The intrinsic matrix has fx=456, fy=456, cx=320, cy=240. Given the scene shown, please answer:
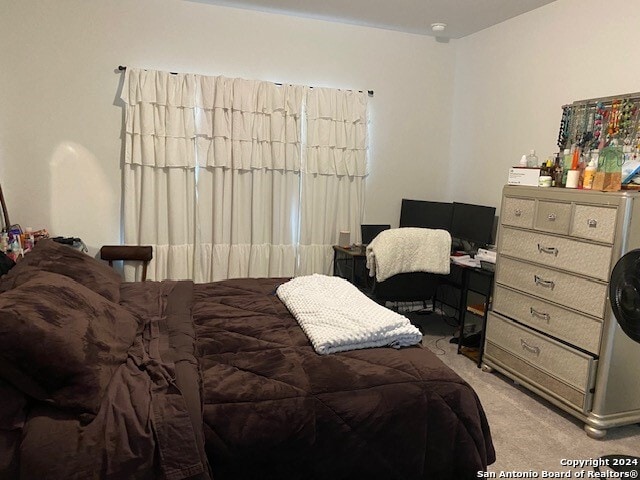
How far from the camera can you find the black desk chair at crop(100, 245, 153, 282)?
11.4ft

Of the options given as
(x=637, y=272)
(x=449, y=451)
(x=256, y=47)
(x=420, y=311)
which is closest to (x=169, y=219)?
(x=256, y=47)

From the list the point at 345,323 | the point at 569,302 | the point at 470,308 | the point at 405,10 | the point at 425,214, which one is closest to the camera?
the point at 345,323

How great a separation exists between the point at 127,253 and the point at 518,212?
2857 mm

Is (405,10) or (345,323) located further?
(405,10)

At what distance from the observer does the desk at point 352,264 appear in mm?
3826

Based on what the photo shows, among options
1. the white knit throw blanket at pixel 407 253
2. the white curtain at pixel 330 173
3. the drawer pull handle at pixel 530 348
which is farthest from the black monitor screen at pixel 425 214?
the drawer pull handle at pixel 530 348

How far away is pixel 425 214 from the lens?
Result: 167 inches

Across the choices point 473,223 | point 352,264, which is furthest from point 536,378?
point 352,264

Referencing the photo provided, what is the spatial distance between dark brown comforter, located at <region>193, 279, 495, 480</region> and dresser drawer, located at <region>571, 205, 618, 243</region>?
49.5 inches

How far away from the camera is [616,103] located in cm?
280

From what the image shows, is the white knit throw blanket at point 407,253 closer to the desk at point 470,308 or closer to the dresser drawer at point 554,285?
the desk at point 470,308

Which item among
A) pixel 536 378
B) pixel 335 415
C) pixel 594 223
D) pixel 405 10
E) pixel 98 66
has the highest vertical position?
pixel 405 10

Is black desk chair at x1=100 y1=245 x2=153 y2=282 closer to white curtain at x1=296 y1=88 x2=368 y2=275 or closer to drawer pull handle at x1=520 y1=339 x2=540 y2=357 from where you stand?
white curtain at x1=296 y1=88 x2=368 y2=275

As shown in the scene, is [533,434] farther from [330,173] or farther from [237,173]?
[237,173]
